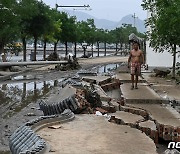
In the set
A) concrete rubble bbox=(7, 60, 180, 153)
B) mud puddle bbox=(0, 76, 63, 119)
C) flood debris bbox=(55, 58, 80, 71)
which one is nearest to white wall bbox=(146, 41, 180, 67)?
flood debris bbox=(55, 58, 80, 71)

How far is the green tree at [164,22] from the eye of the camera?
1713 centimetres

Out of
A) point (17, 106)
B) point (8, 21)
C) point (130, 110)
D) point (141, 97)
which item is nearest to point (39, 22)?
point (8, 21)

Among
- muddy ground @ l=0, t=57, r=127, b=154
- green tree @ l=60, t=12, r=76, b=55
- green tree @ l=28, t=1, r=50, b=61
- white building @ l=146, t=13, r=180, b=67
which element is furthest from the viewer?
green tree @ l=60, t=12, r=76, b=55

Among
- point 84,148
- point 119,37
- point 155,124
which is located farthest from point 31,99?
point 119,37

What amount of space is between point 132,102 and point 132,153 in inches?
251

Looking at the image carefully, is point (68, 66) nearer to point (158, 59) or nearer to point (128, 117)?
point (158, 59)

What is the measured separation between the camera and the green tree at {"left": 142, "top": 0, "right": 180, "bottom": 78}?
17.1m

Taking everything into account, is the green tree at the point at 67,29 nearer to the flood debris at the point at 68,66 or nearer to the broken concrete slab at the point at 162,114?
the flood debris at the point at 68,66

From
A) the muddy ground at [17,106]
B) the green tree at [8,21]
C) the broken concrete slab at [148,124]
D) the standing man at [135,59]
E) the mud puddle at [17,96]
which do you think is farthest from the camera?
the green tree at [8,21]

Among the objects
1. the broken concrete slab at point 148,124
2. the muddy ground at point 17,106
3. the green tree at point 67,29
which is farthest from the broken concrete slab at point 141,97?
the green tree at point 67,29

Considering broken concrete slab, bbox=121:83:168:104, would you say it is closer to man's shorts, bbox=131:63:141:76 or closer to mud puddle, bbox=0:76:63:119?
man's shorts, bbox=131:63:141:76

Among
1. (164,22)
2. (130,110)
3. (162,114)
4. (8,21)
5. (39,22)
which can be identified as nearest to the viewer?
(162,114)

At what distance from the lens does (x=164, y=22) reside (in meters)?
19.6

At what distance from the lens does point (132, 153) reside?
6.68 metres
